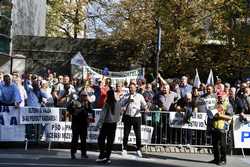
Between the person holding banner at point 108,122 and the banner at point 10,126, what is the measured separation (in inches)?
115

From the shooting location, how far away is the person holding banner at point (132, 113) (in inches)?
629

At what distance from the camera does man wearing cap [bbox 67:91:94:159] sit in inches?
587

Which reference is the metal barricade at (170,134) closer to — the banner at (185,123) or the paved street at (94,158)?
the banner at (185,123)

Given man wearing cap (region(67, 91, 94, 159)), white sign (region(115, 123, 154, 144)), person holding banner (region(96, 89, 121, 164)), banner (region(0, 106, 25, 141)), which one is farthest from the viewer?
white sign (region(115, 123, 154, 144))

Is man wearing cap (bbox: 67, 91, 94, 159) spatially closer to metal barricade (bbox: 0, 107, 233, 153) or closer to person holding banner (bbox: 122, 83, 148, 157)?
person holding banner (bbox: 122, 83, 148, 157)

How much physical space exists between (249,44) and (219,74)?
2303mm

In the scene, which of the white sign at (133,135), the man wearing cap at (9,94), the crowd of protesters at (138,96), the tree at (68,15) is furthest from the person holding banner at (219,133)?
the tree at (68,15)

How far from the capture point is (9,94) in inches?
665

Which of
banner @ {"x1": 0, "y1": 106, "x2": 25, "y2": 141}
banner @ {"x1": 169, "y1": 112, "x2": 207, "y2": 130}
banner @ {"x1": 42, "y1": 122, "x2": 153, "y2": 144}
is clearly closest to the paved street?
banner @ {"x1": 42, "y1": 122, "x2": 153, "y2": 144}

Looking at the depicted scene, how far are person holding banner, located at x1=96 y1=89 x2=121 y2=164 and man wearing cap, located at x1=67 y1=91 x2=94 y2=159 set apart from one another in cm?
42

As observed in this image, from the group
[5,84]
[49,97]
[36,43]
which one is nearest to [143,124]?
[49,97]

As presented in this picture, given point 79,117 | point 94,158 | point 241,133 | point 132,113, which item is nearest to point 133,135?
point 132,113

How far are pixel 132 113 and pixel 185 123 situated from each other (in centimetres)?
207

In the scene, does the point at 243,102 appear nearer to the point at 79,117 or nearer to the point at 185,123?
the point at 185,123
